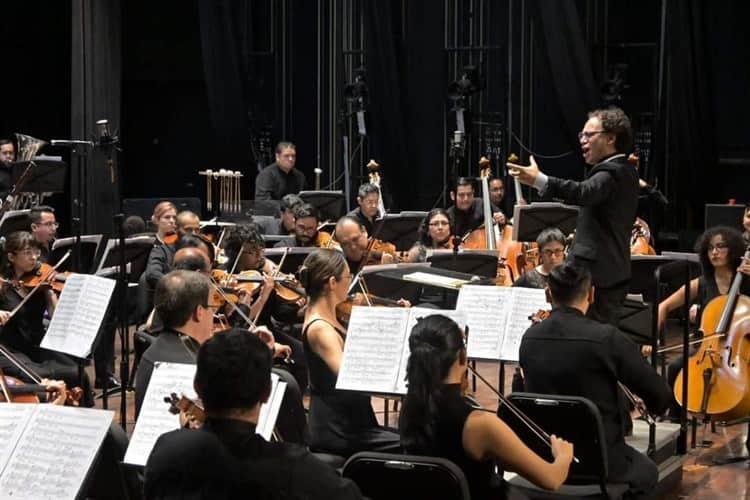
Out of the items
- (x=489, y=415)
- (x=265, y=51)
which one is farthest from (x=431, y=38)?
(x=489, y=415)

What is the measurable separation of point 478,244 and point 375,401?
187cm

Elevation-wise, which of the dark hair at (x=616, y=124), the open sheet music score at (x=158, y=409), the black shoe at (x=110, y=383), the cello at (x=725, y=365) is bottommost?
the black shoe at (x=110, y=383)

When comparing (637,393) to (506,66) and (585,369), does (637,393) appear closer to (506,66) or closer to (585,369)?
(585,369)

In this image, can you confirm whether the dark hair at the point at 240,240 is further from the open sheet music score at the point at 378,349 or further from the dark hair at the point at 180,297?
the dark hair at the point at 180,297

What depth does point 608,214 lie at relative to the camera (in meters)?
5.02

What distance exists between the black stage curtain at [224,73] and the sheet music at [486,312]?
779 cm

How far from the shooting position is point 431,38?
11617 millimetres

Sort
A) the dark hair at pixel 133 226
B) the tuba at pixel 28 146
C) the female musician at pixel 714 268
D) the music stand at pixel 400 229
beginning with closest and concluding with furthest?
1. the female musician at pixel 714 268
2. the music stand at pixel 400 229
3. the tuba at pixel 28 146
4. the dark hair at pixel 133 226

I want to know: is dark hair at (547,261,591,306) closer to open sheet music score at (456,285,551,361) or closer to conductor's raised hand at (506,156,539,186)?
open sheet music score at (456,285,551,361)

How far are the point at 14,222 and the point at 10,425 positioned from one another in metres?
4.73

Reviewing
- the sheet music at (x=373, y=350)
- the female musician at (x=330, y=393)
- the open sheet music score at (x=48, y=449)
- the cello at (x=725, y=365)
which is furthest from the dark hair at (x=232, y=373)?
the cello at (x=725, y=365)

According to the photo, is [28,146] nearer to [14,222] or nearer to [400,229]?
[14,222]

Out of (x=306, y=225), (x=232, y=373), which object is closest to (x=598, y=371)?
(x=232, y=373)

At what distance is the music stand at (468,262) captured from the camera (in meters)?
6.79
